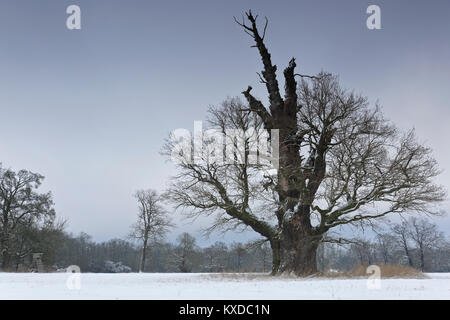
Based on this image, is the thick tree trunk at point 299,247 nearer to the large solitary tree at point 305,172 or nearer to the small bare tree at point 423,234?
the large solitary tree at point 305,172

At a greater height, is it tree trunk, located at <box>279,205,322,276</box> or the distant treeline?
tree trunk, located at <box>279,205,322,276</box>

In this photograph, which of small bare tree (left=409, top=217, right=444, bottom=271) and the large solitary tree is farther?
small bare tree (left=409, top=217, right=444, bottom=271)

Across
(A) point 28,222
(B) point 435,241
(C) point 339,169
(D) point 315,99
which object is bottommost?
(B) point 435,241

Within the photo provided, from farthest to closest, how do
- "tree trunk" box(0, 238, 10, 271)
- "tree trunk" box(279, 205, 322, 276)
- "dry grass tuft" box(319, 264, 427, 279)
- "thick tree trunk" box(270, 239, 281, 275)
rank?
"tree trunk" box(0, 238, 10, 271), "thick tree trunk" box(270, 239, 281, 275), "tree trunk" box(279, 205, 322, 276), "dry grass tuft" box(319, 264, 427, 279)

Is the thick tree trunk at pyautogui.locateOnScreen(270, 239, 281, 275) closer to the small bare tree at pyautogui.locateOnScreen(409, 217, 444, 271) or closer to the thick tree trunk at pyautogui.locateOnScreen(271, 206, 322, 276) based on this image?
the thick tree trunk at pyautogui.locateOnScreen(271, 206, 322, 276)

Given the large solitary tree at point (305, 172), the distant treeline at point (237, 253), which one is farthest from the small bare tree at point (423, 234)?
the large solitary tree at point (305, 172)

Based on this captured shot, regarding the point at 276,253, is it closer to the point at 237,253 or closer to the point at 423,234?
the point at 237,253

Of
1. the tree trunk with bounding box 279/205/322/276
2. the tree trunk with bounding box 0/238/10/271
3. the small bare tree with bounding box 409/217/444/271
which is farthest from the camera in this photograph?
the small bare tree with bounding box 409/217/444/271

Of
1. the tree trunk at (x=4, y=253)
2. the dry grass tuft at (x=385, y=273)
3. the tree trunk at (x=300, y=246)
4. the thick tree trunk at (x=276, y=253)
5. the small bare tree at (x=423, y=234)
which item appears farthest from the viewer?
the small bare tree at (x=423, y=234)

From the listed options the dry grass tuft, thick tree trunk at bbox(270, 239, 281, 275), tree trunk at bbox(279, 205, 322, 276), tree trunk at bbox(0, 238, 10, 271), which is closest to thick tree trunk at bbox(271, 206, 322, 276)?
tree trunk at bbox(279, 205, 322, 276)
